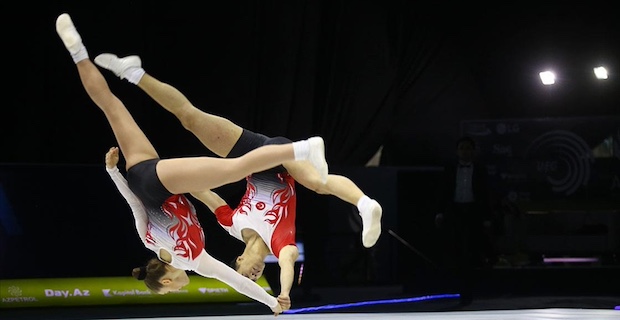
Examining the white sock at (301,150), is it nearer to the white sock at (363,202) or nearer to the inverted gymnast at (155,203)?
the white sock at (363,202)

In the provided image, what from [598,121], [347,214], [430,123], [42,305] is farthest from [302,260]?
[598,121]

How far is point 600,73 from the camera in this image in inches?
264

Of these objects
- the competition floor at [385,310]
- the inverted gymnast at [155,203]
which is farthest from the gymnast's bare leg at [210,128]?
the competition floor at [385,310]

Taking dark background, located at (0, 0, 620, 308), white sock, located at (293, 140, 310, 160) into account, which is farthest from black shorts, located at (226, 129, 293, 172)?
dark background, located at (0, 0, 620, 308)

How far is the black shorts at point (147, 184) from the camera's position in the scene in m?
4.53

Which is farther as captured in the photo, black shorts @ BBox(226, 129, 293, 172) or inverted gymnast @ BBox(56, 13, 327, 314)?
black shorts @ BBox(226, 129, 293, 172)

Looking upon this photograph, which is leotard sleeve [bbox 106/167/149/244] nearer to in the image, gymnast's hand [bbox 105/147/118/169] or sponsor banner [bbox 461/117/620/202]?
gymnast's hand [bbox 105/147/118/169]

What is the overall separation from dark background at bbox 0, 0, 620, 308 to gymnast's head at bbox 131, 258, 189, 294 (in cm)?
102

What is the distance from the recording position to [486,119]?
262 inches

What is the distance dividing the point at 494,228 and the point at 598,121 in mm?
1174

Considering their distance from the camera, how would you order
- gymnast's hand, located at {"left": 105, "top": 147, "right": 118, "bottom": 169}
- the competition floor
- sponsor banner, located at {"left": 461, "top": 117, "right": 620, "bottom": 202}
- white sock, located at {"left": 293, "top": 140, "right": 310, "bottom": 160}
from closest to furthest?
1. white sock, located at {"left": 293, "top": 140, "right": 310, "bottom": 160}
2. gymnast's hand, located at {"left": 105, "top": 147, "right": 118, "bottom": 169}
3. the competition floor
4. sponsor banner, located at {"left": 461, "top": 117, "right": 620, "bottom": 202}

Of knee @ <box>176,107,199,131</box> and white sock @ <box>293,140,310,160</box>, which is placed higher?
Result: knee @ <box>176,107,199,131</box>

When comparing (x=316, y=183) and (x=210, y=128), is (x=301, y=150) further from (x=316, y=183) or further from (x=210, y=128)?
(x=210, y=128)

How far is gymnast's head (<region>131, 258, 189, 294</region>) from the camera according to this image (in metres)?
4.84
